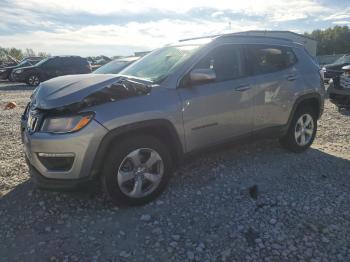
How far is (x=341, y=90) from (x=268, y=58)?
4.87m

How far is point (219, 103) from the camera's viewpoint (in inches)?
165

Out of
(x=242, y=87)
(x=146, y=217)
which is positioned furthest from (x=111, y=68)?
(x=146, y=217)

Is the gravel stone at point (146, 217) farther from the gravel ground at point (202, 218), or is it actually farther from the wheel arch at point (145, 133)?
the wheel arch at point (145, 133)

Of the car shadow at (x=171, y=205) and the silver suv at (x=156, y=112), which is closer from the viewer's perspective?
the car shadow at (x=171, y=205)

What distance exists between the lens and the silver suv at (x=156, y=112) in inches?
130

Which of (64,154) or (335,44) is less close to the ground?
(64,154)

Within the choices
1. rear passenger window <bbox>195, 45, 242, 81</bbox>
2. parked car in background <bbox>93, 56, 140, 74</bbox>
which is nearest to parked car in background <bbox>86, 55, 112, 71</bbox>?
parked car in background <bbox>93, 56, 140, 74</bbox>

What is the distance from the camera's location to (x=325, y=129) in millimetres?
7137

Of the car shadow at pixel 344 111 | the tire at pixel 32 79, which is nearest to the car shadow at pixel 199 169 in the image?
the car shadow at pixel 344 111

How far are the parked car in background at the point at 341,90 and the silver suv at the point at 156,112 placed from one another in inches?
167

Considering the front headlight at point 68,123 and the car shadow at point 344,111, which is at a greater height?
the front headlight at point 68,123

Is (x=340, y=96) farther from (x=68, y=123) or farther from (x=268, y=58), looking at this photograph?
(x=68, y=123)

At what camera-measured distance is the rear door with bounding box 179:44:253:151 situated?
13.0 feet

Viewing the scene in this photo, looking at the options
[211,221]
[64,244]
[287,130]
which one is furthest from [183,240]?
[287,130]
